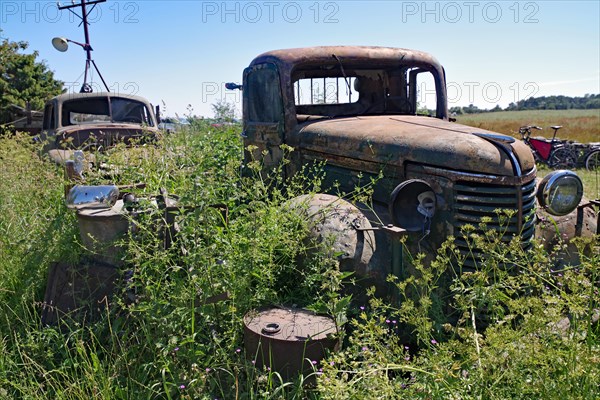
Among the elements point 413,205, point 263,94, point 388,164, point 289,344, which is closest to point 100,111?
point 263,94

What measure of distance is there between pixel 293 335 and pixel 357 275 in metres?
0.63

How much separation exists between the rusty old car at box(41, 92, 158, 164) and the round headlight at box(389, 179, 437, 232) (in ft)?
17.3

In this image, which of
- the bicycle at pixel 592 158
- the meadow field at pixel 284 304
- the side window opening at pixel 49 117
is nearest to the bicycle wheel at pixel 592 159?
the bicycle at pixel 592 158

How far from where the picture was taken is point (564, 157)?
13102 millimetres

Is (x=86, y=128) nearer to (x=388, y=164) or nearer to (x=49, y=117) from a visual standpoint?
(x=49, y=117)

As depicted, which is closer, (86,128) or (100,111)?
(86,128)

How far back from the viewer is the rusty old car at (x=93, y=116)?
745 centimetres

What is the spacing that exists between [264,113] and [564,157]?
1130 centimetres

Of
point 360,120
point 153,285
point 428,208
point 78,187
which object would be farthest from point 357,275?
point 78,187

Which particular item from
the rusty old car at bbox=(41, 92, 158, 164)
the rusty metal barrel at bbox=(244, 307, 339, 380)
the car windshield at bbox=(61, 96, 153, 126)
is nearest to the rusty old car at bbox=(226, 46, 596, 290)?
the rusty metal barrel at bbox=(244, 307, 339, 380)

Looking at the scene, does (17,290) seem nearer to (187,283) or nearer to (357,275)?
(187,283)

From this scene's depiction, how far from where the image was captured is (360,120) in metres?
3.95

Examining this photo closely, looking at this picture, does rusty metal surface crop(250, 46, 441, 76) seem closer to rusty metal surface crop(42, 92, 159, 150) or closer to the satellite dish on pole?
rusty metal surface crop(42, 92, 159, 150)

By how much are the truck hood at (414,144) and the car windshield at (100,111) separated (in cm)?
484
